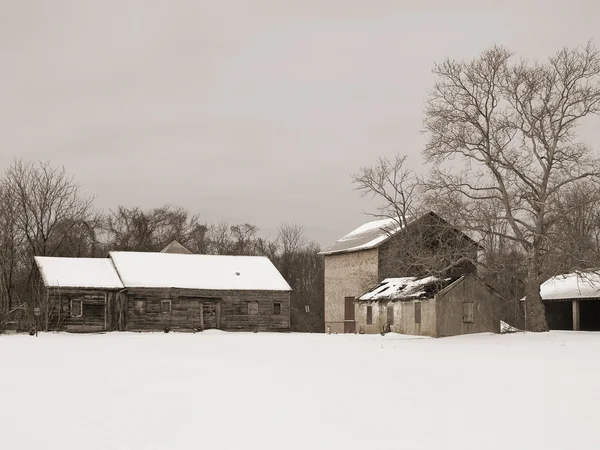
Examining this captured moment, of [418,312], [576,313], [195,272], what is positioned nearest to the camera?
[418,312]

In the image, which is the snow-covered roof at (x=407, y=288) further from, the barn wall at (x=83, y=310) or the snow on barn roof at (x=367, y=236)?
the barn wall at (x=83, y=310)

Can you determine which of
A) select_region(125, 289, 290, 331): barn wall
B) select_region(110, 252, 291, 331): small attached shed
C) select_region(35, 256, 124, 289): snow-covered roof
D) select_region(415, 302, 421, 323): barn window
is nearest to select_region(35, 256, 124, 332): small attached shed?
select_region(35, 256, 124, 289): snow-covered roof

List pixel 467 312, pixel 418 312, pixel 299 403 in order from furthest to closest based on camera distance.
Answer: pixel 418 312
pixel 467 312
pixel 299 403

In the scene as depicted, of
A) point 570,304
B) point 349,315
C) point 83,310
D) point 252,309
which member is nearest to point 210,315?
point 252,309

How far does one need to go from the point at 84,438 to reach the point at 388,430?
12.9 ft

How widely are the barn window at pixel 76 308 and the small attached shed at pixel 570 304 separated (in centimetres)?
2877

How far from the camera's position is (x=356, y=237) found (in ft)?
195

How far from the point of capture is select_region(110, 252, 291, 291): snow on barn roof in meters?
53.3

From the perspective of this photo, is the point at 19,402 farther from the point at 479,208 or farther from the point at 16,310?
the point at 16,310

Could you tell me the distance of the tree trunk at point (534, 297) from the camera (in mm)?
37812

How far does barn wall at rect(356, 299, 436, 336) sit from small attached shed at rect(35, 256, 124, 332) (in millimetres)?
15460

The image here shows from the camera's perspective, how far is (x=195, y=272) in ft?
183

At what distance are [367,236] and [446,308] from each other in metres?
17.0

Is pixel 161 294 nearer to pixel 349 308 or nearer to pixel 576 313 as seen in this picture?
pixel 349 308
